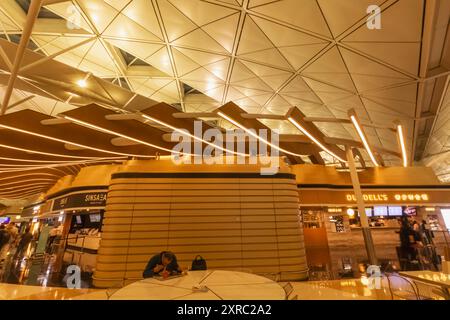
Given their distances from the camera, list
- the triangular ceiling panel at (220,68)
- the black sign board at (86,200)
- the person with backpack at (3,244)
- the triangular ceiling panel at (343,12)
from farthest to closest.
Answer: the black sign board at (86,200), the triangular ceiling panel at (220,68), the person with backpack at (3,244), the triangular ceiling panel at (343,12)

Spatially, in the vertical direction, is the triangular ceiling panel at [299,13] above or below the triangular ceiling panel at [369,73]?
above

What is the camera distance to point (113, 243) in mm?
6453

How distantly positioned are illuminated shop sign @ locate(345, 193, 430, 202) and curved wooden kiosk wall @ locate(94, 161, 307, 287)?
154 inches

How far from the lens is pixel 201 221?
715cm

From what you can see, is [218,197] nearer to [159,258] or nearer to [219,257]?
[219,257]

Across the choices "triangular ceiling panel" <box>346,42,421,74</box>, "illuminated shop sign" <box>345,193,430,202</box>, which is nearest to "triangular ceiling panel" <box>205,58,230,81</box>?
"triangular ceiling panel" <box>346,42,421,74</box>

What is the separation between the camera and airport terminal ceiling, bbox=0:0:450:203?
5.94 meters

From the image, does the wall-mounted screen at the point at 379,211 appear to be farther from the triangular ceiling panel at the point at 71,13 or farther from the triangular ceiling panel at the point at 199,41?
the triangular ceiling panel at the point at 71,13

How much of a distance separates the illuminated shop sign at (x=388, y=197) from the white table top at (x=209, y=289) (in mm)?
8492

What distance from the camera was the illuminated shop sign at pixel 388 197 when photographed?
1005cm

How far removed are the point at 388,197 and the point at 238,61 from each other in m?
9.14

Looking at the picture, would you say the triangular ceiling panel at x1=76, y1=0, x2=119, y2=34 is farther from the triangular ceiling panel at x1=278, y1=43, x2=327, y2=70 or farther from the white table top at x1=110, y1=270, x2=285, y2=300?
the white table top at x1=110, y1=270, x2=285, y2=300

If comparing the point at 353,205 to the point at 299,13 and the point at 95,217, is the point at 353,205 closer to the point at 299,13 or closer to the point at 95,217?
the point at 299,13

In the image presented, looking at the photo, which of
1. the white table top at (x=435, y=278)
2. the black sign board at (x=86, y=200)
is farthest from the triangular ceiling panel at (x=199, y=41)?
the white table top at (x=435, y=278)
